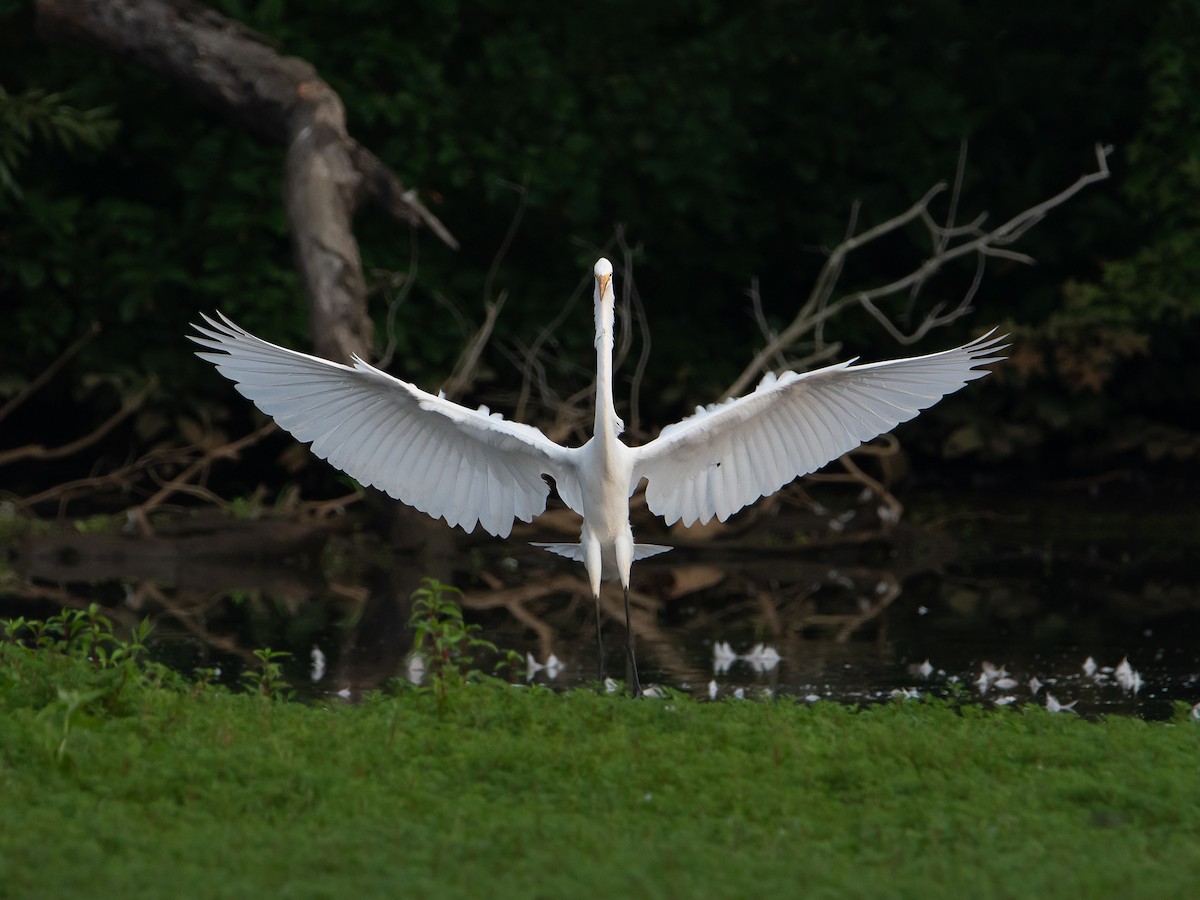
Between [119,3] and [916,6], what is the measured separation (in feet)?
26.3

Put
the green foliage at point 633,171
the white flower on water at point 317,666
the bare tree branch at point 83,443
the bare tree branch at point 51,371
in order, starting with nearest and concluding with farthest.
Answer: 1. the white flower on water at point 317,666
2. the bare tree branch at point 83,443
3. the bare tree branch at point 51,371
4. the green foliage at point 633,171

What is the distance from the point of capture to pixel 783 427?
6.82 m

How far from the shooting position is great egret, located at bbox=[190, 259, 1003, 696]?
6559 millimetres

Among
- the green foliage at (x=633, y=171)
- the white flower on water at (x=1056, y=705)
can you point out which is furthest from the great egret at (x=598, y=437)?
the green foliage at (x=633, y=171)

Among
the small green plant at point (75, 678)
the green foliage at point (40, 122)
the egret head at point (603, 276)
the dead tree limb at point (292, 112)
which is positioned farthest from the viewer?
the green foliage at point (40, 122)

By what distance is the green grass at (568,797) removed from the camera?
12.7 ft

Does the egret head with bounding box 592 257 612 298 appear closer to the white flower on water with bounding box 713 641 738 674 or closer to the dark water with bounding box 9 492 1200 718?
the dark water with bounding box 9 492 1200 718

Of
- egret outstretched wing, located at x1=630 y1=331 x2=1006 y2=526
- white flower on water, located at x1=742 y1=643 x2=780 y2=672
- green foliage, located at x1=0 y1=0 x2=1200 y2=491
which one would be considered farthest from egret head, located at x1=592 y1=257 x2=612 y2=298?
green foliage, located at x1=0 y1=0 x2=1200 y2=491

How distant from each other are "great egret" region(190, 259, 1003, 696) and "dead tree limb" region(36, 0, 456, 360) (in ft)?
14.8

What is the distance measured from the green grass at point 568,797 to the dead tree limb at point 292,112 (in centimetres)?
598

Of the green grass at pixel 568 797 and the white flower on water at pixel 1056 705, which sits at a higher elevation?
the white flower on water at pixel 1056 705

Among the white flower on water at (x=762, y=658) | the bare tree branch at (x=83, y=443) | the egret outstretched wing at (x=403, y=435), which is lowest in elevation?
the white flower on water at (x=762, y=658)

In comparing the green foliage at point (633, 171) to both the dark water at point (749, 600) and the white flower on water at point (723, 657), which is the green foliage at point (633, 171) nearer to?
the dark water at point (749, 600)

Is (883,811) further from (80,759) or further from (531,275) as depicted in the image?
(531,275)
